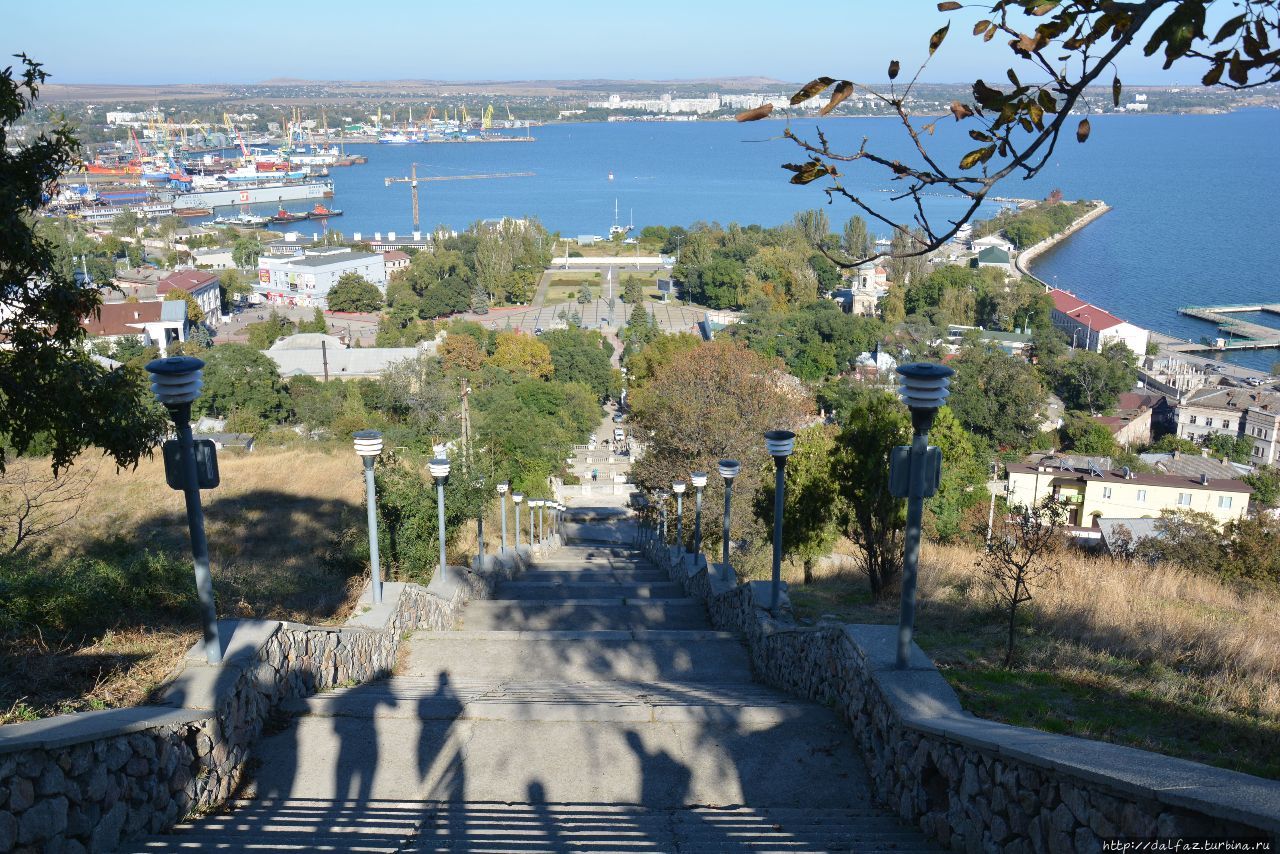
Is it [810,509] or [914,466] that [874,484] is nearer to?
[810,509]

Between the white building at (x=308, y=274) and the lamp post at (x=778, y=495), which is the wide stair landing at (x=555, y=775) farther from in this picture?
the white building at (x=308, y=274)

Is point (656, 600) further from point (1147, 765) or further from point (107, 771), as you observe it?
point (1147, 765)

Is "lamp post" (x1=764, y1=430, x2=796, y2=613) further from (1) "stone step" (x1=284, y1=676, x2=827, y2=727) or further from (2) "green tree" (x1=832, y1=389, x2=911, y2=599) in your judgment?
(2) "green tree" (x1=832, y1=389, x2=911, y2=599)

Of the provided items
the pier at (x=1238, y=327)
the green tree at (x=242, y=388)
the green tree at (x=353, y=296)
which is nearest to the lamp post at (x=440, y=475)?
the green tree at (x=242, y=388)

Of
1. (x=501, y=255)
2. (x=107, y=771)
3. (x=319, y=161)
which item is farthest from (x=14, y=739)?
(x=319, y=161)

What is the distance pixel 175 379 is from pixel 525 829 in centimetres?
247

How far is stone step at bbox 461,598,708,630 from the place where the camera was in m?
8.95

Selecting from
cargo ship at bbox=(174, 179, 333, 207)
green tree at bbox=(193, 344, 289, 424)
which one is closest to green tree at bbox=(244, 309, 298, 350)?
green tree at bbox=(193, 344, 289, 424)

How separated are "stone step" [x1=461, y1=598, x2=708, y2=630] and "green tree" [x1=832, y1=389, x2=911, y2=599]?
67.5 inches

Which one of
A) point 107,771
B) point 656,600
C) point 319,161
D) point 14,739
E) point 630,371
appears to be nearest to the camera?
point 14,739

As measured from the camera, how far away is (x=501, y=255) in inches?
3044

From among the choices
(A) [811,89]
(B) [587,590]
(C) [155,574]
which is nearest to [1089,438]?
(B) [587,590]

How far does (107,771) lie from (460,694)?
91.2 inches

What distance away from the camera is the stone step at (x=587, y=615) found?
8945 mm
